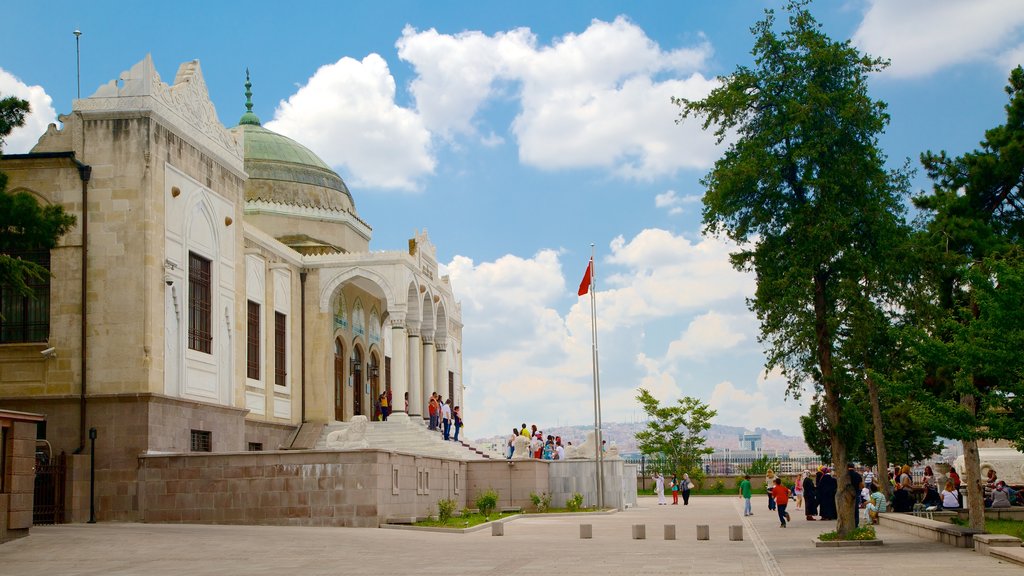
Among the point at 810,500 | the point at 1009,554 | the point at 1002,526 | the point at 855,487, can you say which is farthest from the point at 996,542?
the point at 810,500

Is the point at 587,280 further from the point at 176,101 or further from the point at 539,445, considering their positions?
the point at 176,101

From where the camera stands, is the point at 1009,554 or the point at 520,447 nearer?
the point at 1009,554

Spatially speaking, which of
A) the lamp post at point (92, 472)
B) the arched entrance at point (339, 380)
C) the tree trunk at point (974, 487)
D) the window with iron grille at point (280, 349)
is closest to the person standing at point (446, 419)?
the arched entrance at point (339, 380)

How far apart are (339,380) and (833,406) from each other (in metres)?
21.8

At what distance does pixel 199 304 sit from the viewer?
2927cm

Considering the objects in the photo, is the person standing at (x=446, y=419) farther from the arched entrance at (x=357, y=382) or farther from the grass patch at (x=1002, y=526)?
the grass patch at (x=1002, y=526)

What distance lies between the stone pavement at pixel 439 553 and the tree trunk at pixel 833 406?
89 centimetres

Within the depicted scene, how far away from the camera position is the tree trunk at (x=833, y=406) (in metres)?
20.6

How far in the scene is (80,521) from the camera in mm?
25109

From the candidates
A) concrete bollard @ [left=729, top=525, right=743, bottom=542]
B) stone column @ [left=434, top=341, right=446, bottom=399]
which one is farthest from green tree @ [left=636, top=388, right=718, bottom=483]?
concrete bollard @ [left=729, top=525, right=743, bottom=542]

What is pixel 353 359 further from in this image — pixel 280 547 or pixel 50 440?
pixel 280 547

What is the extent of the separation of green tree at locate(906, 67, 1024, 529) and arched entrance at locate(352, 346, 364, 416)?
19.8 meters

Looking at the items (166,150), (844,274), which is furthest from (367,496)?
(844,274)

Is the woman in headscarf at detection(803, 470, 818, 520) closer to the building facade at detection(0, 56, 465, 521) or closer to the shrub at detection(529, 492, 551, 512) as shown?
the shrub at detection(529, 492, 551, 512)
